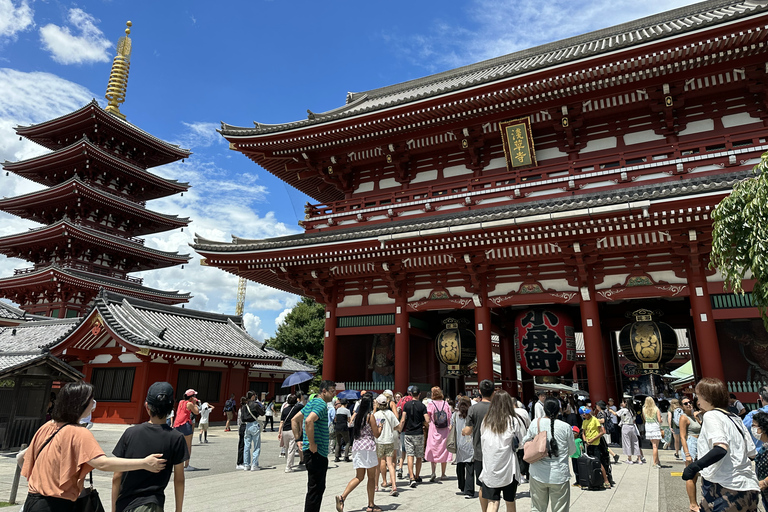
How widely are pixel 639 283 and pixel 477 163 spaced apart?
252 inches

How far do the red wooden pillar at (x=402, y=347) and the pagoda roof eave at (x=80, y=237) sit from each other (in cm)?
2622

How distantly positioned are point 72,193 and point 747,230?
36933mm

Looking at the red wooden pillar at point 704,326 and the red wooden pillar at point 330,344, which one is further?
the red wooden pillar at point 330,344

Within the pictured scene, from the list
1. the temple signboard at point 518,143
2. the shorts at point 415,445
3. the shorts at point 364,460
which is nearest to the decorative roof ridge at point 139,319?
the shorts at point 415,445

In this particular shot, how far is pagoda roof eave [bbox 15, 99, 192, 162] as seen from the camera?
3272 centimetres

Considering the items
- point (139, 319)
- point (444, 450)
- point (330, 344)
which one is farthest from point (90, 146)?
point (444, 450)

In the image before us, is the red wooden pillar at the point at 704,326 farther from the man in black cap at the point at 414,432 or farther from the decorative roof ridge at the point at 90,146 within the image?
the decorative roof ridge at the point at 90,146

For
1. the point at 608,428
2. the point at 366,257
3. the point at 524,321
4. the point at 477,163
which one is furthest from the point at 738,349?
the point at 366,257

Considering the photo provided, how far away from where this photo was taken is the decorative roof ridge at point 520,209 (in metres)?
11.3

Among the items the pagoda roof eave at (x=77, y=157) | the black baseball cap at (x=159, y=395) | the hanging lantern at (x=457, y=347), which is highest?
the pagoda roof eave at (x=77, y=157)

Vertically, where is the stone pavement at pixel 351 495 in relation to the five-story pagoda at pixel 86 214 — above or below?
below

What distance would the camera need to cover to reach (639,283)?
13.3 meters

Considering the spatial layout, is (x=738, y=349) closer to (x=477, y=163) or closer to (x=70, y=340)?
(x=477, y=163)

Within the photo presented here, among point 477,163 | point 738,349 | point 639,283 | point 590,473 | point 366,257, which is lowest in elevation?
point 590,473
